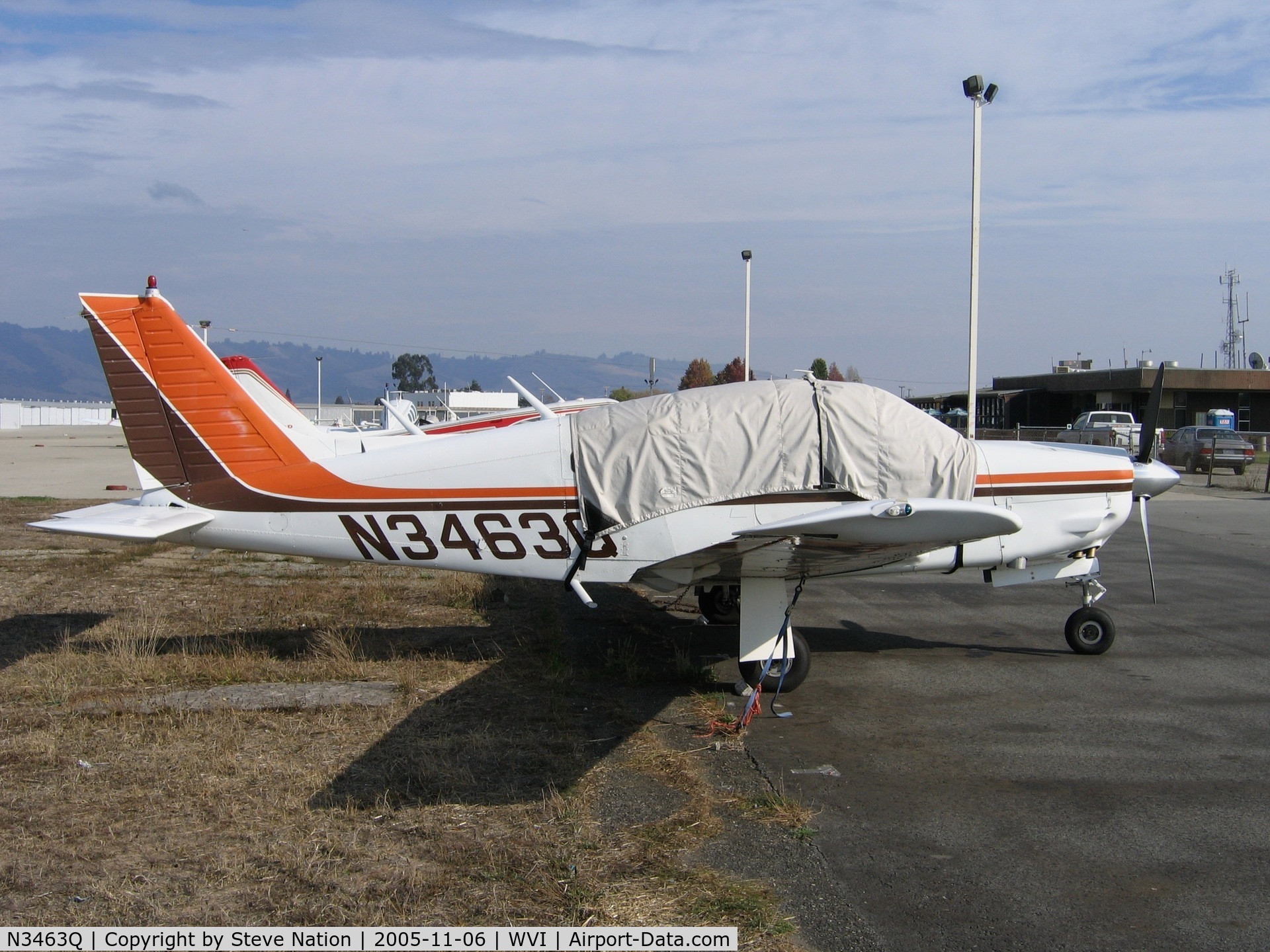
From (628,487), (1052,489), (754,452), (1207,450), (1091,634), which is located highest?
(754,452)

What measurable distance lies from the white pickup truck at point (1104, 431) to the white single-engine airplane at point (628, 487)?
61.4 ft

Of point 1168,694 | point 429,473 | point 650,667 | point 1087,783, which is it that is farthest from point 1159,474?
point 429,473

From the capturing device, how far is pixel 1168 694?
7.39 metres

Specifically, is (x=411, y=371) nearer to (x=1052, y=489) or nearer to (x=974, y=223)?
(x=974, y=223)

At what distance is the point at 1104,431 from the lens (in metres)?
31.8

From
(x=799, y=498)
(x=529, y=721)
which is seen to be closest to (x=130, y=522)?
(x=529, y=721)

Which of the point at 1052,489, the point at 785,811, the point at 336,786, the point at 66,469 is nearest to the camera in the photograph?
the point at 785,811

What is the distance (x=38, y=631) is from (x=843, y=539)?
296 inches

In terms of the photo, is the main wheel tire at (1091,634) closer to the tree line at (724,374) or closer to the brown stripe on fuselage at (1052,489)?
the brown stripe on fuselage at (1052,489)

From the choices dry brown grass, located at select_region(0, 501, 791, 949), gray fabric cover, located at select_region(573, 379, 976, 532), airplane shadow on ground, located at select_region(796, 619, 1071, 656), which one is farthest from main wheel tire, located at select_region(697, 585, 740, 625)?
gray fabric cover, located at select_region(573, 379, 976, 532)

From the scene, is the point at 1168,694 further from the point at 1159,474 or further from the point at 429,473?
the point at 429,473

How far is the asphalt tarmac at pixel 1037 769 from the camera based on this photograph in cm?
416

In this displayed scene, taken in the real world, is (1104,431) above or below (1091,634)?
above

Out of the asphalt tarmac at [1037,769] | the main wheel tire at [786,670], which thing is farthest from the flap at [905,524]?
the main wheel tire at [786,670]
